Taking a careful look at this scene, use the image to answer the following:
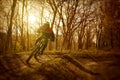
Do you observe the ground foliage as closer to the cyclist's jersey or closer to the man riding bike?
the man riding bike

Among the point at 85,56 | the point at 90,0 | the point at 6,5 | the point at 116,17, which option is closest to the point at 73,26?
the point at 90,0

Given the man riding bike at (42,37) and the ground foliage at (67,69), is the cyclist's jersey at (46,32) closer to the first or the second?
the man riding bike at (42,37)

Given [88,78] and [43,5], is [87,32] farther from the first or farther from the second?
[88,78]

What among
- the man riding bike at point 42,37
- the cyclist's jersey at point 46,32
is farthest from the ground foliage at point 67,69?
the cyclist's jersey at point 46,32

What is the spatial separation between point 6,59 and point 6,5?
24375mm

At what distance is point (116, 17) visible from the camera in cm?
2411

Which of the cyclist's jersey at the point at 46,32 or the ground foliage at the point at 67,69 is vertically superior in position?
the cyclist's jersey at the point at 46,32

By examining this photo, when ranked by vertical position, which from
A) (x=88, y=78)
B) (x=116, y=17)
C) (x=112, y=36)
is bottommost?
(x=88, y=78)

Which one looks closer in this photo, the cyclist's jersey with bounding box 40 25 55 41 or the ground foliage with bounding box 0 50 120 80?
the ground foliage with bounding box 0 50 120 80

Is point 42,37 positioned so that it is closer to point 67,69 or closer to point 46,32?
point 46,32

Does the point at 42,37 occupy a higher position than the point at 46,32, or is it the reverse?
the point at 46,32

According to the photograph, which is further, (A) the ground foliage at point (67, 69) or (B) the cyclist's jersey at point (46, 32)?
(B) the cyclist's jersey at point (46, 32)

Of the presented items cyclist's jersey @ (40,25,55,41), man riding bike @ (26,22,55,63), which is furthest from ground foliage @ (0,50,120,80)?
cyclist's jersey @ (40,25,55,41)

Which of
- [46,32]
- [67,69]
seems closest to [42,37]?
[46,32]
